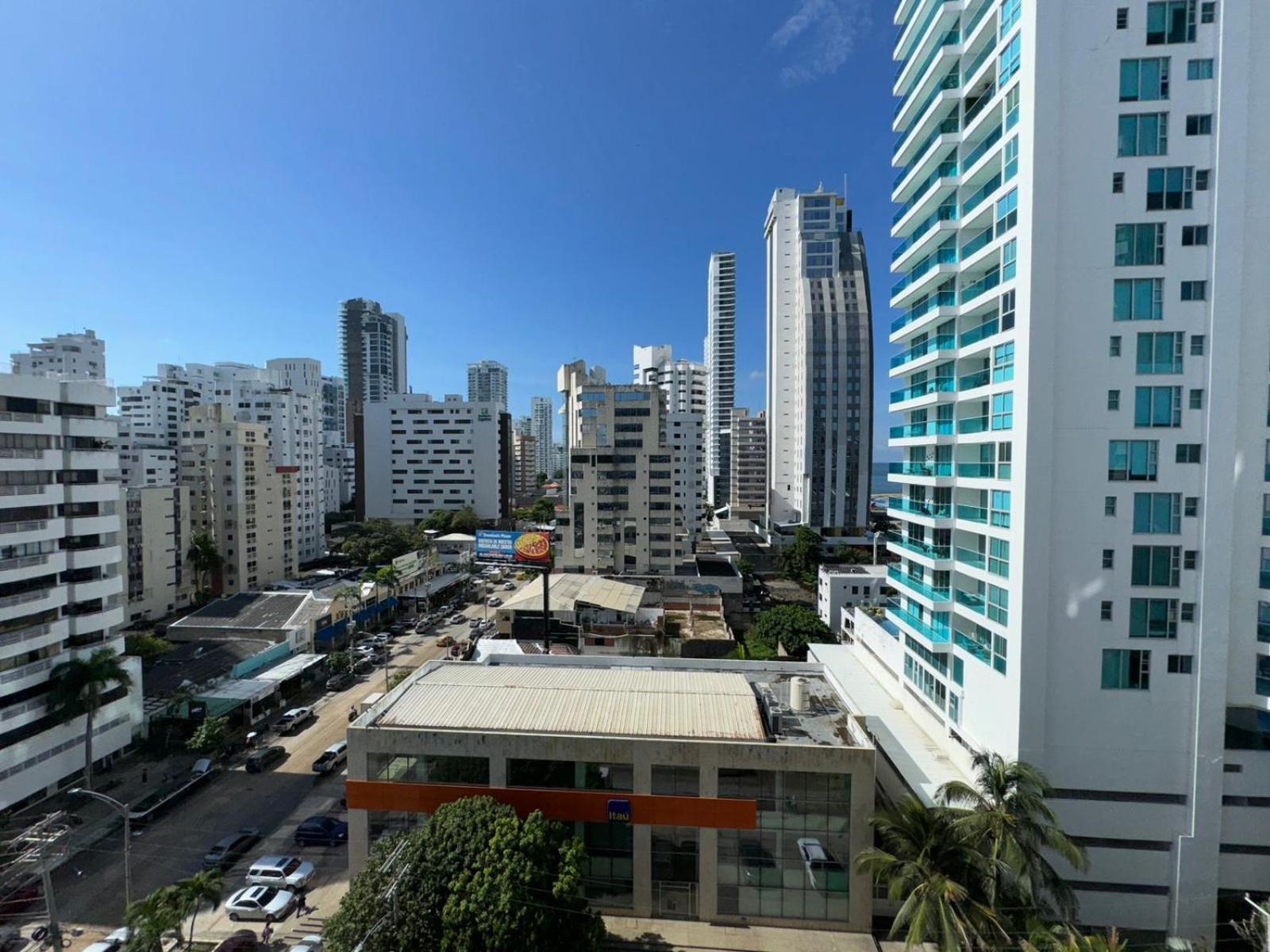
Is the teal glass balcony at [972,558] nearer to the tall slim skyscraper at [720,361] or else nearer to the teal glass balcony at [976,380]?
the teal glass balcony at [976,380]

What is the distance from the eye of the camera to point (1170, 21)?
50.6 ft

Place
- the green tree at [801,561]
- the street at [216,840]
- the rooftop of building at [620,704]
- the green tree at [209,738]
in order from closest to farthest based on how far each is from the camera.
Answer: the rooftop of building at [620,704] < the street at [216,840] < the green tree at [209,738] < the green tree at [801,561]

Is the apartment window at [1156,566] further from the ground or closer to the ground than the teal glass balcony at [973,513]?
closer to the ground

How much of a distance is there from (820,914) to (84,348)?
118141 mm

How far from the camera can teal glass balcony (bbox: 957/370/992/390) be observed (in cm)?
1864

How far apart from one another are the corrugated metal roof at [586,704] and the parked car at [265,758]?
40.8ft

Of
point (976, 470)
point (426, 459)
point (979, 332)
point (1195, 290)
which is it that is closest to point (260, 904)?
point (976, 470)

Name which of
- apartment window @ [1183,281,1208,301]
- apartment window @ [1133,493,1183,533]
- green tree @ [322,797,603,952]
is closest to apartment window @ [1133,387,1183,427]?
apartment window @ [1133,493,1183,533]

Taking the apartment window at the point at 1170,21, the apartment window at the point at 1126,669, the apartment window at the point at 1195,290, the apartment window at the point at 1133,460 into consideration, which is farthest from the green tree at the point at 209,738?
the apartment window at the point at 1170,21

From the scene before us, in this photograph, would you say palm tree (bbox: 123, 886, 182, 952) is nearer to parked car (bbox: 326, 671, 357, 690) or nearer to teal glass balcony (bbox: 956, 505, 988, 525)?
parked car (bbox: 326, 671, 357, 690)

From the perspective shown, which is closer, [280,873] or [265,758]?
[280,873]

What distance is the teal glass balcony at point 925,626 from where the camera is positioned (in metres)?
20.3

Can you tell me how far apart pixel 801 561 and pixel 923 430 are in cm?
4427

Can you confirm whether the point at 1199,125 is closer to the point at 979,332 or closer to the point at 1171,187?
the point at 1171,187
